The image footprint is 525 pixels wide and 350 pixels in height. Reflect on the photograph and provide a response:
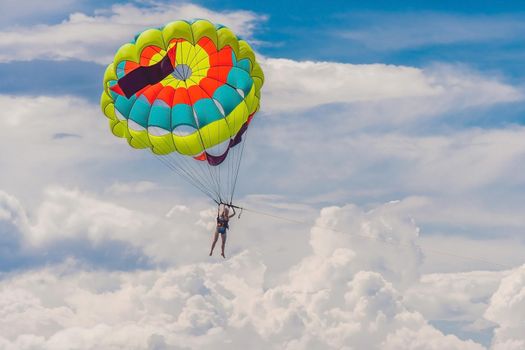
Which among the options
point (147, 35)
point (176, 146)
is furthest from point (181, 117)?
point (147, 35)

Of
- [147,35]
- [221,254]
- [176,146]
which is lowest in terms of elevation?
[221,254]

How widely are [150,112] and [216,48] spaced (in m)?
6.18

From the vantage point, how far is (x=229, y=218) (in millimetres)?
65125

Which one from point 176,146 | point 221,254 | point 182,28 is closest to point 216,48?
point 182,28

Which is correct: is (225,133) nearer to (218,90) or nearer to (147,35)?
(218,90)

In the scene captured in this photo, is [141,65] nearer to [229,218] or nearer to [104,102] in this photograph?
[104,102]

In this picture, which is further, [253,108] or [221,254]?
[253,108]

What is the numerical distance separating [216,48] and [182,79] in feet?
14.4

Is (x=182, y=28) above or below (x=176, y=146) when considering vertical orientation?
above

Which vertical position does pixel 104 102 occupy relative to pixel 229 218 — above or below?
above

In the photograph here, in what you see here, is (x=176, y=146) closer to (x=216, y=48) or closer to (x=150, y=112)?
(x=150, y=112)

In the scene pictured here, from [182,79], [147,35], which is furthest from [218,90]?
[147,35]

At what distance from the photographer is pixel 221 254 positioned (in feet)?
214

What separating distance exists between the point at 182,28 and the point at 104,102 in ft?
28.2
